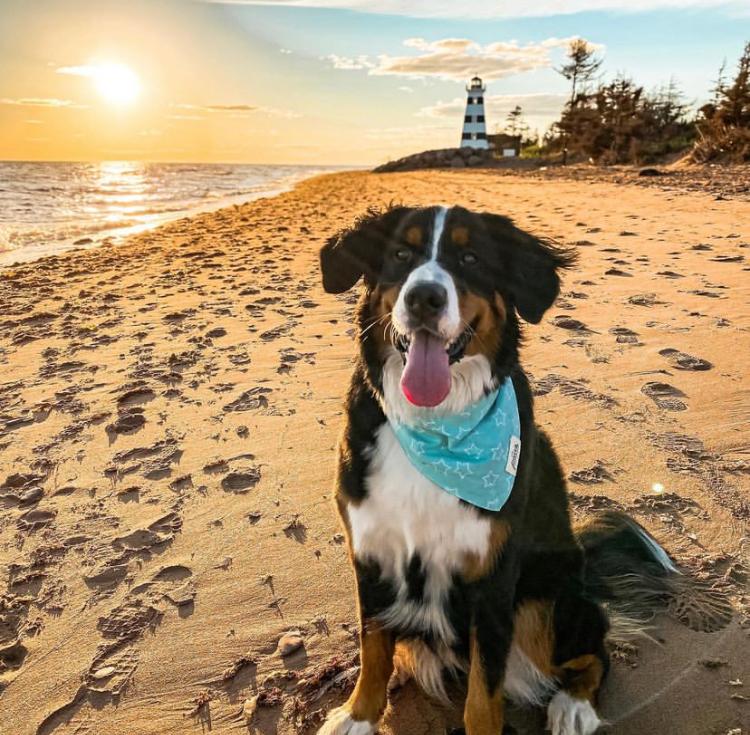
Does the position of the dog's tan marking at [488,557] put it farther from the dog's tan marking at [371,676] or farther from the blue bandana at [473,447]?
the dog's tan marking at [371,676]

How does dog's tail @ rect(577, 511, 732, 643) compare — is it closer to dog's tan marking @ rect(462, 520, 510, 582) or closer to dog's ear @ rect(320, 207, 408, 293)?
dog's tan marking @ rect(462, 520, 510, 582)

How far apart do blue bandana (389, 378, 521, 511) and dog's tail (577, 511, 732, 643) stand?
2.80ft

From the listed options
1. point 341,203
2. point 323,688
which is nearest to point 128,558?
point 323,688

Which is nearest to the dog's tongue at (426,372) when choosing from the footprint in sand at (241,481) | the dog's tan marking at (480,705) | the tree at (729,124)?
the dog's tan marking at (480,705)

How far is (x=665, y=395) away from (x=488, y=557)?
315 centimetres

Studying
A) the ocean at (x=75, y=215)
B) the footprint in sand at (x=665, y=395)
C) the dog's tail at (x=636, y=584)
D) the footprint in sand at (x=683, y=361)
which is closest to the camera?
the dog's tail at (x=636, y=584)

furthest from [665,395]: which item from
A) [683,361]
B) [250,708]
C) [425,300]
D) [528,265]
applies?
[250,708]

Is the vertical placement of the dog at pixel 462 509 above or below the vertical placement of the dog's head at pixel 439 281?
below

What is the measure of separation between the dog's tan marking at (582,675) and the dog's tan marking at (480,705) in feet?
1.22

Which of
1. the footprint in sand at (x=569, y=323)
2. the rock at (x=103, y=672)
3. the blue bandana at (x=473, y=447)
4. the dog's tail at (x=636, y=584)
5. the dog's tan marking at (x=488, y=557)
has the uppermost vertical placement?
the blue bandana at (x=473, y=447)

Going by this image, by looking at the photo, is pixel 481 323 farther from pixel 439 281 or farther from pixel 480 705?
pixel 480 705

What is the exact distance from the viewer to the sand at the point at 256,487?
2686 millimetres

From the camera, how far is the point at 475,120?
67.8 metres

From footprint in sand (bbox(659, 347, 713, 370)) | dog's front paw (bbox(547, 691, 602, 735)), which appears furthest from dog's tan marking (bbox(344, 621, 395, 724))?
footprint in sand (bbox(659, 347, 713, 370))
